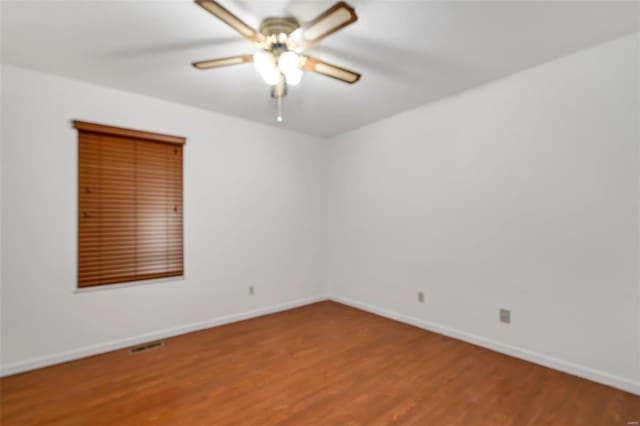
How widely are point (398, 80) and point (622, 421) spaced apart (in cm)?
300

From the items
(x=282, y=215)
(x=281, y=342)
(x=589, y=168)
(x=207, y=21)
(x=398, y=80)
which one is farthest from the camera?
(x=282, y=215)

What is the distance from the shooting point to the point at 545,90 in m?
2.63

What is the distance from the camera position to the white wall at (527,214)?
90.5 inches

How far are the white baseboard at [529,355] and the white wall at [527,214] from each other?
0.03 feet

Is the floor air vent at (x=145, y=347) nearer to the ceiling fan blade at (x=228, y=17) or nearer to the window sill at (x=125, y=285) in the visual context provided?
the window sill at (x=125, y=285)

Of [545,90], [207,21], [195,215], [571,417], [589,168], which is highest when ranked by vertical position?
[207,21]

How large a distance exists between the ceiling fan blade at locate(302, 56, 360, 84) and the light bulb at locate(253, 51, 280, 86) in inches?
8.2

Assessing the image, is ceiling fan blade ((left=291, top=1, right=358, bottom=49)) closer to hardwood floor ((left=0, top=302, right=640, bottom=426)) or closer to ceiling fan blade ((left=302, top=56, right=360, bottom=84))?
ceiling fan blade ((left=302, top=56, right=360, bottom=84))

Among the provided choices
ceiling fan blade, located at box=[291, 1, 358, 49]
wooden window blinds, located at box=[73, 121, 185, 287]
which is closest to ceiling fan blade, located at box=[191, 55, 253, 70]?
ceiling fan blade, located at box=[291, 1, 358, 49]

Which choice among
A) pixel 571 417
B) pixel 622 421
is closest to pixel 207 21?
pixel 571 417

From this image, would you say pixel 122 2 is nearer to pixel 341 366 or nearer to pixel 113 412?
pixel 113 412

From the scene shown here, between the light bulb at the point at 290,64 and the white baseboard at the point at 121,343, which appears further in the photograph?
the white baseboard at the point at 121,343

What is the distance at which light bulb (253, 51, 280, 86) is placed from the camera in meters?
1.95

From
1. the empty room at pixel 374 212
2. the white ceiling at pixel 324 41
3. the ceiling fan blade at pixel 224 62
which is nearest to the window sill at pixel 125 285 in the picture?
the empty room at pixel 374 212
